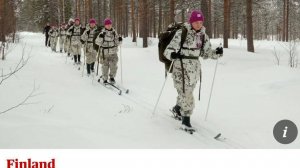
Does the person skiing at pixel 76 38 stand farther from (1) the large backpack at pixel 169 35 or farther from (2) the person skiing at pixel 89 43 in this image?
(1) the large backpack at pixel 169 35

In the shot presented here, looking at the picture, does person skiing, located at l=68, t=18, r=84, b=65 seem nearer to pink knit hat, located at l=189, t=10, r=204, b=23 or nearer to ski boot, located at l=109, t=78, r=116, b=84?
ski boot, located at l=109, t=78, r=116, b=84

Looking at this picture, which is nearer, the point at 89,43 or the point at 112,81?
the point at 112,81

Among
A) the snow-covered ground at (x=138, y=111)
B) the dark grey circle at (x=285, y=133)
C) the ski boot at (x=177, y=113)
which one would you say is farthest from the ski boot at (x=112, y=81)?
the dark grey circle at (x=285, y=133)

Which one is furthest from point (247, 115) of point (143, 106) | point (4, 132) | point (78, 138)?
point (4, 132)

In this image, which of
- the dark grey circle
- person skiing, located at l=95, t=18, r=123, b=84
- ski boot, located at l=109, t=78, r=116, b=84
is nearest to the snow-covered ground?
the dark grey circle

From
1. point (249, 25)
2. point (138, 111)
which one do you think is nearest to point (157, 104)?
point (138, 111)

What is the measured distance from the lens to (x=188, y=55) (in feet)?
22.0

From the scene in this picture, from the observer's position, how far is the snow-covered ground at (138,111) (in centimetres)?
559

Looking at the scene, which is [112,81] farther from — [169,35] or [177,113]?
[169,35]

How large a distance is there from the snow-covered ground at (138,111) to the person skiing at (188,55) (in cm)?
Result: 59

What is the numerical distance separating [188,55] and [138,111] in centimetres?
202

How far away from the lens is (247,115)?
824 centimetres

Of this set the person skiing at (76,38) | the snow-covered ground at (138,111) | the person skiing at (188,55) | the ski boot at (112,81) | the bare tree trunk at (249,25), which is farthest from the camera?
the bare tree trunk at (249,25)
